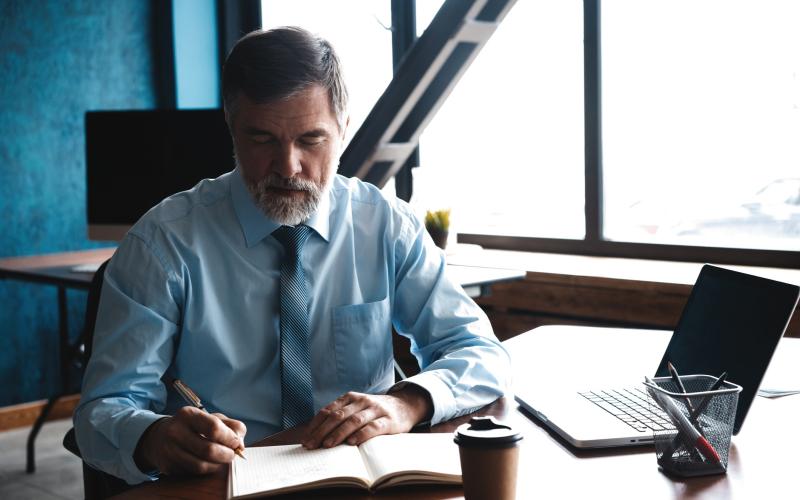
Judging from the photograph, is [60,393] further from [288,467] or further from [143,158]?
[288,467]

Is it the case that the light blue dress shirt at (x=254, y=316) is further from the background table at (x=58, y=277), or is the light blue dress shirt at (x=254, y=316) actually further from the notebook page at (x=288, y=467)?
the background table at (x=58, y=277)

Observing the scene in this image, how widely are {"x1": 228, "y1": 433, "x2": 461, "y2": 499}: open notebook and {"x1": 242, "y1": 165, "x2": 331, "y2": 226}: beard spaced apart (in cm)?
45

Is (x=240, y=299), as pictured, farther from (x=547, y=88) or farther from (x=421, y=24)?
(x=421, y=24)

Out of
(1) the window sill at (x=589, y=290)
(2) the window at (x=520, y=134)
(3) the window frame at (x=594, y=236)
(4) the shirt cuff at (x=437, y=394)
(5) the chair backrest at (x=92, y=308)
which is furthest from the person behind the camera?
(2) the window at (x=520, y=134)

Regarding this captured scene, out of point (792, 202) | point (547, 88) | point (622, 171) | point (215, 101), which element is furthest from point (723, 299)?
point (215, 101)

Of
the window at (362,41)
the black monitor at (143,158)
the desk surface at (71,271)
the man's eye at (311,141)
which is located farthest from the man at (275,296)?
the window at (362,41)

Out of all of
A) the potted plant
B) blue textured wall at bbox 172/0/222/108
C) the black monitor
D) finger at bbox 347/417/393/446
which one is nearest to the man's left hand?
finger at bbox 347/417/393/446

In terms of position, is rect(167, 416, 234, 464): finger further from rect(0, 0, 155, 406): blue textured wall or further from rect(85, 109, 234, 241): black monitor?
rect(0, 0, 155, 406): blue textured wall

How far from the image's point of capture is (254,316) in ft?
5.07

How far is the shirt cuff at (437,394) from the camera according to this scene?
54.0 inches

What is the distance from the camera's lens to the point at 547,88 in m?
3.46

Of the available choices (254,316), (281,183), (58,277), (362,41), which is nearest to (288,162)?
(281,183)

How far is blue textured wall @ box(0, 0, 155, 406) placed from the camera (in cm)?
400

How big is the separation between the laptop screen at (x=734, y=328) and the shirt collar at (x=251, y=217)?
65 cm
